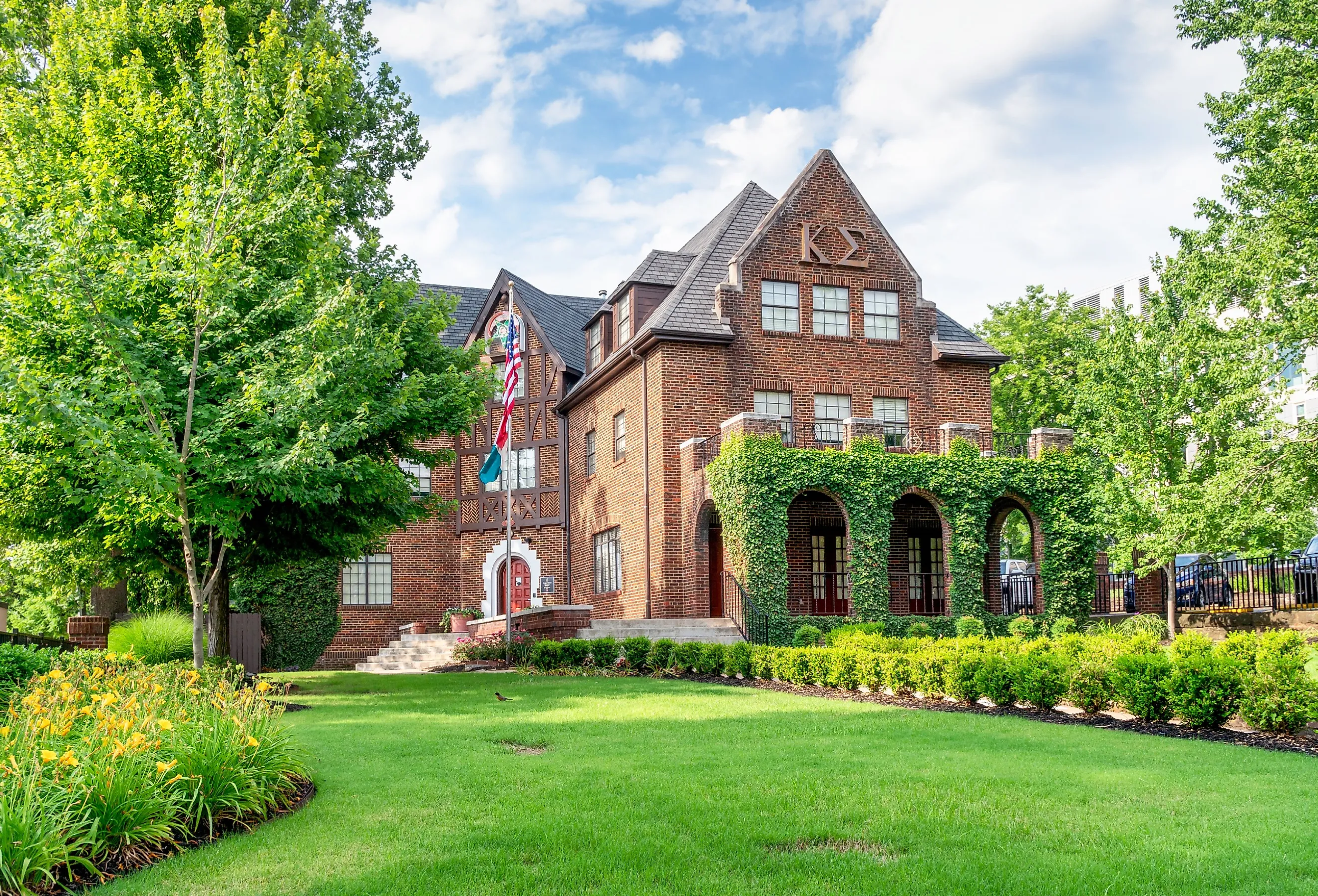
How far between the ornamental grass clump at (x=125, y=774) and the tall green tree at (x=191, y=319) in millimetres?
4140

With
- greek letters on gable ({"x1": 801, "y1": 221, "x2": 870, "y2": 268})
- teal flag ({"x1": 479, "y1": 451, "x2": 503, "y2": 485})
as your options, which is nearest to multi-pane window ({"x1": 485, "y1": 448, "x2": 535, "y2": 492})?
teal flag ({"x1": 479, "y1": 451, "x2": 503, "y2": 485})

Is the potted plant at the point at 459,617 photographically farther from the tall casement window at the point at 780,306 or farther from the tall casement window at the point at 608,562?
the tall casement window at the point at 780,306

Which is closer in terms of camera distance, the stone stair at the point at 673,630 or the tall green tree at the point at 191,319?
the tall green tree at the point at 191,319

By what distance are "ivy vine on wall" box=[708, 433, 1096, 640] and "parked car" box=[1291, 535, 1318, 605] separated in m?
3.90

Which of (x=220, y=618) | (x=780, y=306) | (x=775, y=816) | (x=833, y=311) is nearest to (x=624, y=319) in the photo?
(x=780, y=306)

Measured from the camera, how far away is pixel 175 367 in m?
14.6

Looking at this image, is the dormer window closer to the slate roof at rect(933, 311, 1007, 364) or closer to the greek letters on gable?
the greek letters on gable

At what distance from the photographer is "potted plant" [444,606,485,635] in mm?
30109

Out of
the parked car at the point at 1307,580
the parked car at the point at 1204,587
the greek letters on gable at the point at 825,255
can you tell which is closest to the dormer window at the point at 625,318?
the greek letters on gable at the point at 825,255

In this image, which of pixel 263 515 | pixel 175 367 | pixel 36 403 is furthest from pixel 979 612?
pixel 36 403

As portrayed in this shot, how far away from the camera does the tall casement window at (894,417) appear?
26.3 metres

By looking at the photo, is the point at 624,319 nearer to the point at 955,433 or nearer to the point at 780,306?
the point at 780,306

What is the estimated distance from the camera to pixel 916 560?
26.7 m

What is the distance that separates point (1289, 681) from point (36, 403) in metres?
12.5
